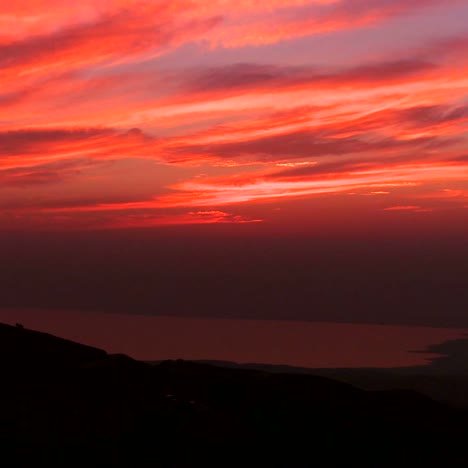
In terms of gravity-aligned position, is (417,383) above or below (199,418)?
below

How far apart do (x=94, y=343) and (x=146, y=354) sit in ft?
70.1

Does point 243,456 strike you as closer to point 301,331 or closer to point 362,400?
point 362,400

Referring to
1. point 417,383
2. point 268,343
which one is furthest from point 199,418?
point 268,343

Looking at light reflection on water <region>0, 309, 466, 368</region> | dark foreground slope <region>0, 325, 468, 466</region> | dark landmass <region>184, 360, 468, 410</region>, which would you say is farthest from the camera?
light reflection on water <region>0, 309, 466, 368</region>

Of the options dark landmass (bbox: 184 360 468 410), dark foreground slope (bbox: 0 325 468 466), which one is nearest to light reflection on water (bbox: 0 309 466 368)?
dark landmass (bbox: 184 360 468 410)

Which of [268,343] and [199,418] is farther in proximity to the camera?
[268,343]

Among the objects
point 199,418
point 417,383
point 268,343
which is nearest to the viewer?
point 199,418

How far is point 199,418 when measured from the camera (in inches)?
1206

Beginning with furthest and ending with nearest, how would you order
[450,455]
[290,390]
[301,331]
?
1. [301,331]
2. [290,390]
3. [450,455]

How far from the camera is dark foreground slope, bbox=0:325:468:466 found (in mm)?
28891

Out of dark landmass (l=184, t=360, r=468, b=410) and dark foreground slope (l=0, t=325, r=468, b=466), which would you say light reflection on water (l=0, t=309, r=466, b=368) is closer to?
dark landmass (l=184, t=360, r=468, b=410)

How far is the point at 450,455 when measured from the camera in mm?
31219

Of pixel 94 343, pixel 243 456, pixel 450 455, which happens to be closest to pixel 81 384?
pixel 243 456

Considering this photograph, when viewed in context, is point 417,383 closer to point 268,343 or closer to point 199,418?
point 199,418
